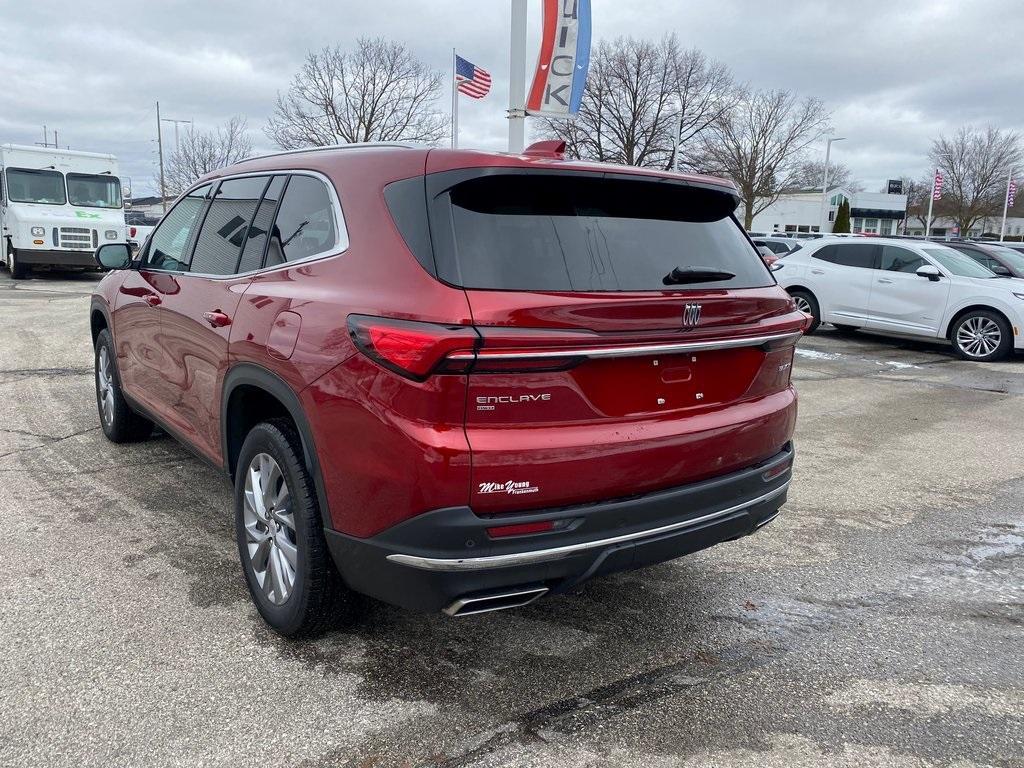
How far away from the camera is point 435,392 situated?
2.36 meters

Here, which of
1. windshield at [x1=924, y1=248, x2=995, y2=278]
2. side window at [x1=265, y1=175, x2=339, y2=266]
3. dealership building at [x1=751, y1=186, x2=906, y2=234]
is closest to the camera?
side window at [x1=265, y1=175, x2=339, y2=266]

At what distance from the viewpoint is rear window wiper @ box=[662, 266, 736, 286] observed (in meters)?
2.82

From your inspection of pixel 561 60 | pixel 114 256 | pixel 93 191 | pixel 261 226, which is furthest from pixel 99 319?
pixel 93 191

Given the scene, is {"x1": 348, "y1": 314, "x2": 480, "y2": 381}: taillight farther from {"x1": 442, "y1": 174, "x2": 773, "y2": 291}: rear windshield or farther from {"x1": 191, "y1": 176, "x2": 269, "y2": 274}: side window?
{"x1": 191, "y1": 176, "x2": 269, "y2": 274}: side window

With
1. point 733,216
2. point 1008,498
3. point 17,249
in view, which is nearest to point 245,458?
point 733,216

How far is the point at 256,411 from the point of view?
3.38 meters

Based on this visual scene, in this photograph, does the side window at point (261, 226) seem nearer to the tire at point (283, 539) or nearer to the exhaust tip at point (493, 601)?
the tire at point (283, 539)

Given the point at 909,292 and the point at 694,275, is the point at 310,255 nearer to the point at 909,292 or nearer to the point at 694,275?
the point at 694,275

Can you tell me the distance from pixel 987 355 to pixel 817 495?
7.61 metres

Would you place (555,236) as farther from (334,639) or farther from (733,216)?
(334,639)

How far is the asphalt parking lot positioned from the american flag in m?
15.3

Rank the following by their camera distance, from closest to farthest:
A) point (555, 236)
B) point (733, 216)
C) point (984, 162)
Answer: point (555, 236) < point (733, 216) < point (984, 162)

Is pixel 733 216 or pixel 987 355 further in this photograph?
pixel 987 355

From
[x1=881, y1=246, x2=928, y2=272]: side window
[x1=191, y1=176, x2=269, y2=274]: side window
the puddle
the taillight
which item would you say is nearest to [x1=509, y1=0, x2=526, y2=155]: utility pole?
the puddle
